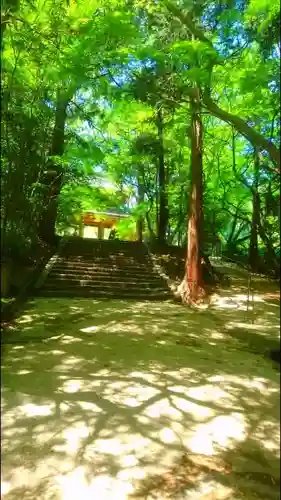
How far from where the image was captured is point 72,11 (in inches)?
258

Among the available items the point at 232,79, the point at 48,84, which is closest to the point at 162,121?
the point at 232,79

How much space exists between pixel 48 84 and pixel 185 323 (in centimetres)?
506

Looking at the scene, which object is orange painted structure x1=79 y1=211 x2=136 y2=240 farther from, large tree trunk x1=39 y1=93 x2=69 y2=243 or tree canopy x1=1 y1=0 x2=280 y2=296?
tree canopy x1=1 y1=0 x2=280 y2=296

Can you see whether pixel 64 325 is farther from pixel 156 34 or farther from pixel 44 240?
pixel 44 240

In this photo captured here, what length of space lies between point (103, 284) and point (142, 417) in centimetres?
831

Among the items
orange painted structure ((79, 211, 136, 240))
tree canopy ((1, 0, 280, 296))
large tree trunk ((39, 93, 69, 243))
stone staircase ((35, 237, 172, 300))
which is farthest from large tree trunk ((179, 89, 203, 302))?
orange painted structure ((79, 211, 136, 240))

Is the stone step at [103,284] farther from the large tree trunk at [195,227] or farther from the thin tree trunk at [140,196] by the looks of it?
the thin tree trunk at [140,196]

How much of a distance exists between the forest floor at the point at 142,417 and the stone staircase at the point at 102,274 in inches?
194

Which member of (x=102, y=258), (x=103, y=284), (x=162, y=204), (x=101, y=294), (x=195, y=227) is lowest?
(x=101, y=294)

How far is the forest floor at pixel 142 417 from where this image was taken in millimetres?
2238

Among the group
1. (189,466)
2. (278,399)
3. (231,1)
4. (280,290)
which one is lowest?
(189,466)

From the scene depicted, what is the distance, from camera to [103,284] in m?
11.8

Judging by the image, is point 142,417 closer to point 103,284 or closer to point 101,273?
point 103,284

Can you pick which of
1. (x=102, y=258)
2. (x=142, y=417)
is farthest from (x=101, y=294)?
(x=142, y=417)
